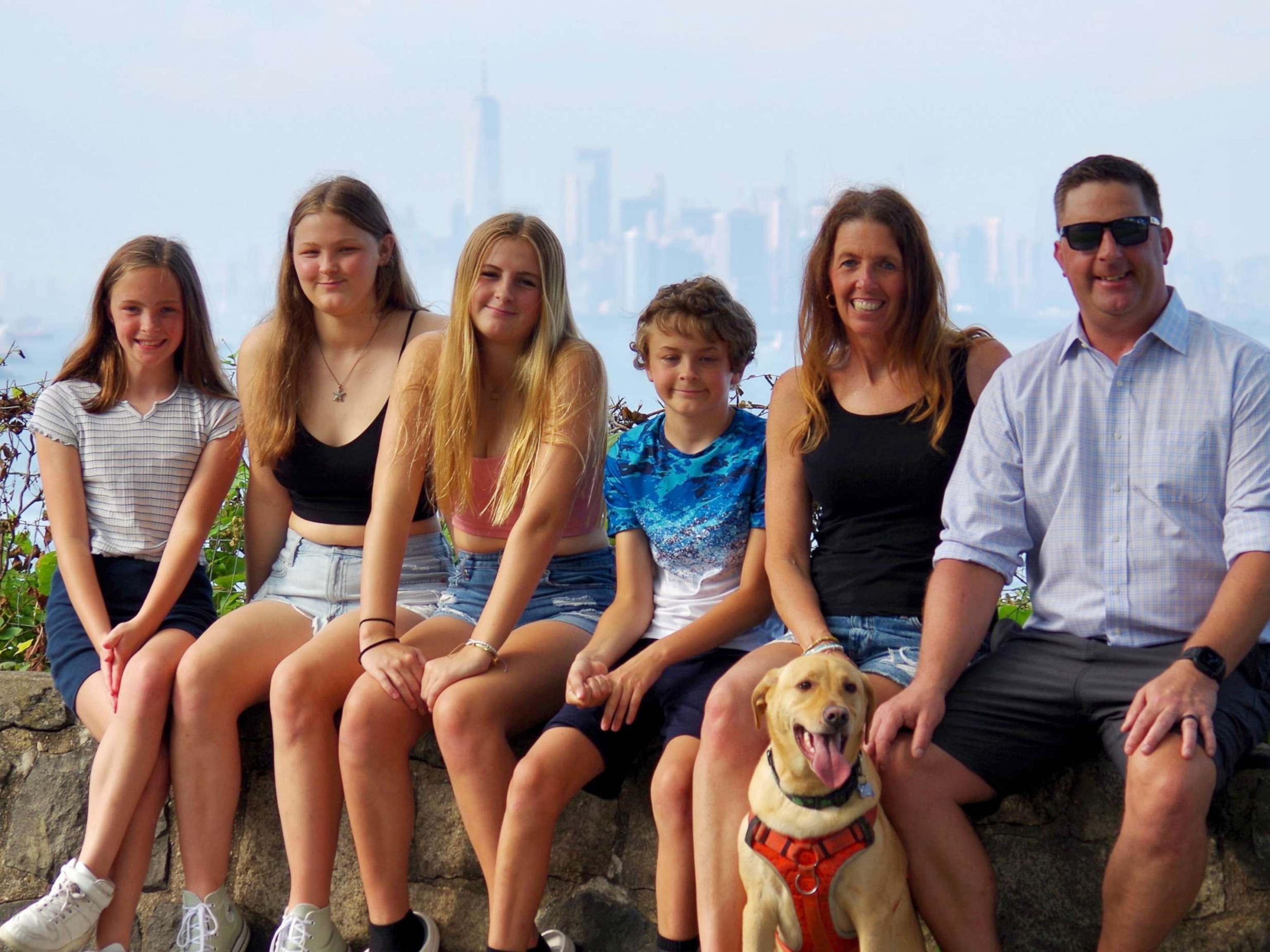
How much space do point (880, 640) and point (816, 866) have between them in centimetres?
76

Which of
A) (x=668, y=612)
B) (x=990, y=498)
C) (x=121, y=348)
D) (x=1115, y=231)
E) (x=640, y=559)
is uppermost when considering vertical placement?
(x=1115, y=231)

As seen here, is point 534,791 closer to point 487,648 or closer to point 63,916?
point 487,648

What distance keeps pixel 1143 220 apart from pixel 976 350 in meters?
0.55

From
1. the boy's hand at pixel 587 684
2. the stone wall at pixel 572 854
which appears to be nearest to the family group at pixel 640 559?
the boy's hand at pixel 587 684

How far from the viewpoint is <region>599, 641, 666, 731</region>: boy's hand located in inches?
124

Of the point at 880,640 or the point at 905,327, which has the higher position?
the point at 905,327

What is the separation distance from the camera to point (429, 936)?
339 centimetres

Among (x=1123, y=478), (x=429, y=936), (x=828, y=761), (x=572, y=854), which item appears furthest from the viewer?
(x=572, y=854)

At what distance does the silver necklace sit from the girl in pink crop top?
31 cm

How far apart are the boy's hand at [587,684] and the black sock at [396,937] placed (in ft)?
2.36

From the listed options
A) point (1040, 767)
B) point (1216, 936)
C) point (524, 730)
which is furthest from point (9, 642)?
point (1216, 936)

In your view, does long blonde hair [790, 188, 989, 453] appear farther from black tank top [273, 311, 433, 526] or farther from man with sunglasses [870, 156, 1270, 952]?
black tank top [273, 311, 433, 526]

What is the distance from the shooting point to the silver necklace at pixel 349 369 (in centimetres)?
386

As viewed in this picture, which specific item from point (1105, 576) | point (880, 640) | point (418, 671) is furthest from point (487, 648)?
point (1105, 576)
